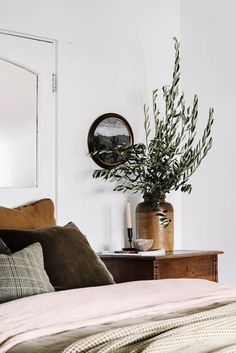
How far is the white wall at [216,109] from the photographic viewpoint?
6.09 m

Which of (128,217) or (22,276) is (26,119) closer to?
(128,217)

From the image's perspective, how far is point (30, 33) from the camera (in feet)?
15.9

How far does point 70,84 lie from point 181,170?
3.10ft

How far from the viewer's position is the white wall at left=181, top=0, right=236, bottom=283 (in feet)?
20.0

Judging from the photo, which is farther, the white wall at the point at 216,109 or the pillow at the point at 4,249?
the white wall at the point at 216,109

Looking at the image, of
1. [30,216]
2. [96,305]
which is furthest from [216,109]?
[96,305]

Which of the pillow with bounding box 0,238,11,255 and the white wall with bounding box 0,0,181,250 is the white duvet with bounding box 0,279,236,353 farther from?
the white wall with bounding box 0,0,181,250

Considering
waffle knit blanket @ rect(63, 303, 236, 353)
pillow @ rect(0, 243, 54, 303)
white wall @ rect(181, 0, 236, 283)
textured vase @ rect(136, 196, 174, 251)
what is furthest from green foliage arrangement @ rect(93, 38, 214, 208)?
waffle knit blanket @ rect(63, 303, 236, 353)

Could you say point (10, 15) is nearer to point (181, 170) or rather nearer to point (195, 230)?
point (181, 170)

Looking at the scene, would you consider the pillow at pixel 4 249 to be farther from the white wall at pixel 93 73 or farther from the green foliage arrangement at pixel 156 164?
the green foliage arrangement at pixel 156 164

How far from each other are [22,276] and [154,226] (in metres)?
1.82

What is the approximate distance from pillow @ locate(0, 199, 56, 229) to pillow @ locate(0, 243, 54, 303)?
648mm

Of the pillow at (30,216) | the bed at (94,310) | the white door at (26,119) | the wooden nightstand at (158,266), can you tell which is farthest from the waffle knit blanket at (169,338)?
the white door at (26,119)

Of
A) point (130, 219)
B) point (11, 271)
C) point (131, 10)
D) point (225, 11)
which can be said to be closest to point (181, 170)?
point (130, 219)
